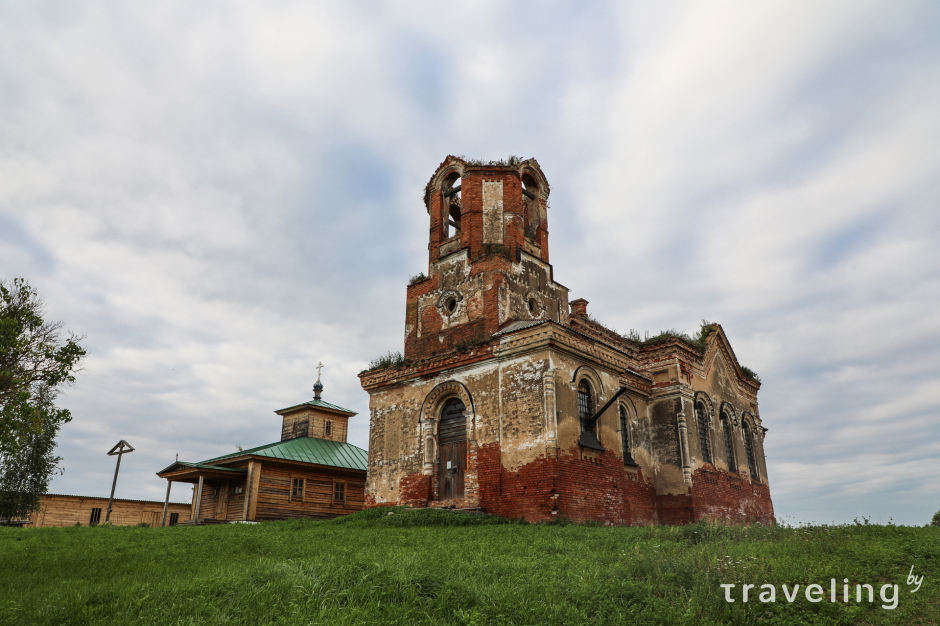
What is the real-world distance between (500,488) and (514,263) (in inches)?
292

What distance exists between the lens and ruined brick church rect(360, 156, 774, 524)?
16641 millimetres

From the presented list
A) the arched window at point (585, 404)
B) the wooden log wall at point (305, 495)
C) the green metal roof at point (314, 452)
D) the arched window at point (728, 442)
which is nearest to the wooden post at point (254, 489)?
the wooden log wall at point (305, 495)

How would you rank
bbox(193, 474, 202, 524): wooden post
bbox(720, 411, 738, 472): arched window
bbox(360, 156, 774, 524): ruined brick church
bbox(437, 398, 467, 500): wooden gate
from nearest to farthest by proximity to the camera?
bbox(360, 156, 774, 524): ruined brick church < bbox(437, 398, 467, 500): wooden gate < bbox(193, 474, 202, 524): wooden post < bbox(720, 411, 738, 472): arched window

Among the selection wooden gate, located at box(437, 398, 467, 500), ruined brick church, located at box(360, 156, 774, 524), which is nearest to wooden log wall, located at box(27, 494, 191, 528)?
ruined brick church, located at box(360, 156, 774, 524)

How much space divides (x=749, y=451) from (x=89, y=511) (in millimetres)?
32021

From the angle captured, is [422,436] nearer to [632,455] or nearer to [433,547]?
[632,455]

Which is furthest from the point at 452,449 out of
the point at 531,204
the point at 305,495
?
the point at 531,204

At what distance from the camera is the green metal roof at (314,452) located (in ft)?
80.8

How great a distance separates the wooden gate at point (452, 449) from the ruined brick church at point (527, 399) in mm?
45

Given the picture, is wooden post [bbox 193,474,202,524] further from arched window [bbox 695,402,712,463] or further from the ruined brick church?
arched window [bbox 695,402,712,463]

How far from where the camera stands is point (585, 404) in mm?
17922

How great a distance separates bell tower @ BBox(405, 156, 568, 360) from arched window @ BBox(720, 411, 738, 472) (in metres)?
7.83

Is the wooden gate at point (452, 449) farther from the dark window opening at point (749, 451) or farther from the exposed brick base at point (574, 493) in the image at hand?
the dark window opening at point (749, 451)

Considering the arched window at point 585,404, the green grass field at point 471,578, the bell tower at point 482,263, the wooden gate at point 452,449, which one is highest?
the bell tower at point 482,263
